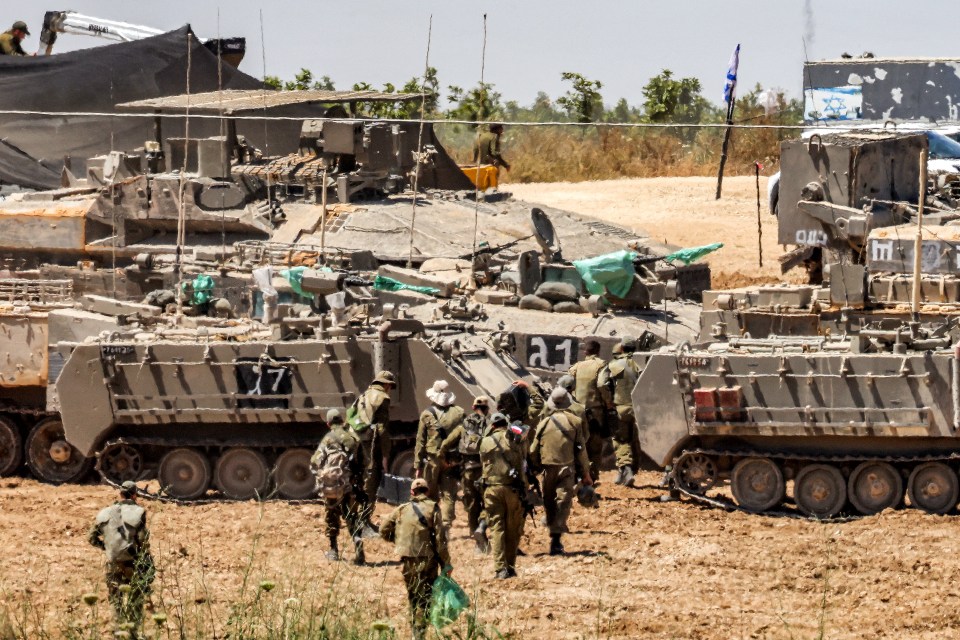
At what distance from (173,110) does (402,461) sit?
1740 cm

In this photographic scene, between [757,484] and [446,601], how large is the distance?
6068 mm

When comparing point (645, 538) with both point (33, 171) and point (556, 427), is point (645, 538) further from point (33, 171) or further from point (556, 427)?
point (33, 171)

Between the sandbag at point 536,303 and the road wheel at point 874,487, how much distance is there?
520cm

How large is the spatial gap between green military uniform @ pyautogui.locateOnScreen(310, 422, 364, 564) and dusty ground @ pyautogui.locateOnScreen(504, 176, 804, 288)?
61.9 feet

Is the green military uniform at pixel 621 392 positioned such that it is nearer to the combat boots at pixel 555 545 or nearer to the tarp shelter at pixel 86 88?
the combat boots at pixel 555 545

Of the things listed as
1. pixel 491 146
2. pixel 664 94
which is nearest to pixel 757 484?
pixel 491 146

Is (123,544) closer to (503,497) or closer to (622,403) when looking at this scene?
(503,497)

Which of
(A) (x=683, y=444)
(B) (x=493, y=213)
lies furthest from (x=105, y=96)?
(A) (x=683, y=444)

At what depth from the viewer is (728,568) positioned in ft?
50.8

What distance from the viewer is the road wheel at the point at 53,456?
790 inches

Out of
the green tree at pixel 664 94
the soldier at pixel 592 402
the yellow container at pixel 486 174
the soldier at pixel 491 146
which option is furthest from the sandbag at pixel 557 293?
the green tree at pixel 664 94

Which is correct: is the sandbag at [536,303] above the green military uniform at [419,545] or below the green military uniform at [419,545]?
above

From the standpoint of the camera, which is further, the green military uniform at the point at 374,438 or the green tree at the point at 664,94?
the green tree at the point at 664,94

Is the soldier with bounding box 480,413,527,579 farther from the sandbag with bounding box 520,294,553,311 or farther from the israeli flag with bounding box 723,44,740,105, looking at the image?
the israeli flag with bounding box 723,44,740,105
